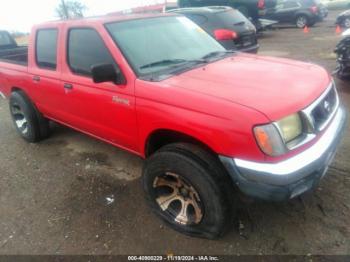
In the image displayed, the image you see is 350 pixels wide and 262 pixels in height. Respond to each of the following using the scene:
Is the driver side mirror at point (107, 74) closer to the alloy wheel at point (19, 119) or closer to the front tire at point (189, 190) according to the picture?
the front tire at point (189, 190)

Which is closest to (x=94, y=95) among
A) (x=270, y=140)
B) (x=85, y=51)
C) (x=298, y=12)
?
(x=85, y=51)

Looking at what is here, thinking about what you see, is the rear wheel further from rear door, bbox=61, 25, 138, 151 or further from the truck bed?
rear door, bbox=61, 25, 138, 151

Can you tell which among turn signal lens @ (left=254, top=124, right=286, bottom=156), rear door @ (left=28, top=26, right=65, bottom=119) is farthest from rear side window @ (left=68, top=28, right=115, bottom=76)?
turn signal lens @ (left=254, top=124, right=286, bottom=156)

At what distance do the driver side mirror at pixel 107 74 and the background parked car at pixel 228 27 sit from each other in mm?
4895

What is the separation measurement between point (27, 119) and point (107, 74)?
254 centimetres

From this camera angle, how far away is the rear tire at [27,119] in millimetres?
5121

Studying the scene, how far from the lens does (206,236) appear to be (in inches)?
119

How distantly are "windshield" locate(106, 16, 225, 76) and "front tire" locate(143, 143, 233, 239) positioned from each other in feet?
2.89

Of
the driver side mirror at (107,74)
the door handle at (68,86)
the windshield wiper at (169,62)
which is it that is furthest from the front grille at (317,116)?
the door handle at (68,86)

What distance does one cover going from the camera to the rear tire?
5121mm

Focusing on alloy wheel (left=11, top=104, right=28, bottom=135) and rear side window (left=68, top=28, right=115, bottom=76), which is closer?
rear side window (left=68, top=28, right=115, bottom=76)

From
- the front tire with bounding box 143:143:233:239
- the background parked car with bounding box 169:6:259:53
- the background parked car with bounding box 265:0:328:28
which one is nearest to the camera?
the front tire with bounding box 143:143:233:239

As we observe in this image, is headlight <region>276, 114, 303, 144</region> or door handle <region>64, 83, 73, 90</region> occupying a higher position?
headlight <region>276, 114, 303, 144</region>

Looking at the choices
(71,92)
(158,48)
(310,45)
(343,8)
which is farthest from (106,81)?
(343,8)
